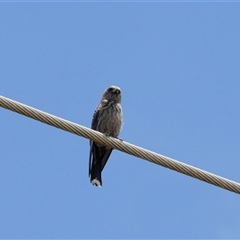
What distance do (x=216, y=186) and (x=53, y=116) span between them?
1900mm

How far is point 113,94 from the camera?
1331 centimetres

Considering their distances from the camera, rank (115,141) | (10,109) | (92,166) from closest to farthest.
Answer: (10,109), (115,141), (92,166)

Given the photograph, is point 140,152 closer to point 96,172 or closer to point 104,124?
point 96,172

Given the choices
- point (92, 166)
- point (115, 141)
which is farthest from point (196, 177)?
point (92, 166)

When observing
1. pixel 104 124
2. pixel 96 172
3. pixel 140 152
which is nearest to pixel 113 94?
pixel 104 124

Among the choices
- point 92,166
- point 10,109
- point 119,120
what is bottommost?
point 10,109

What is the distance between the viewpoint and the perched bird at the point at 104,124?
1266 cm

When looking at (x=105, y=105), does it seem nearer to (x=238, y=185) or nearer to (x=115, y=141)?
(x=115, y=141)

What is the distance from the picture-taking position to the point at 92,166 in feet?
41.2

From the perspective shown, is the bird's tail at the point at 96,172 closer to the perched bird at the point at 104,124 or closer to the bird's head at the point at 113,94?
the perched bird at the point at 104,124

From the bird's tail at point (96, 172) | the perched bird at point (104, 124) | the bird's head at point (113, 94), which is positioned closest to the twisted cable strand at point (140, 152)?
the bird's tail at point (96, 172)

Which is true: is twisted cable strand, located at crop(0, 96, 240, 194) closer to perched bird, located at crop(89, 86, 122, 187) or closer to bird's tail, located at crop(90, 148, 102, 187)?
bird's tail, located at crop(90, 148, 102, 187)

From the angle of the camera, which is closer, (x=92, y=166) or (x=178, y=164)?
(x=178, y=164)

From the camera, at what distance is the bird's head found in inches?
522
